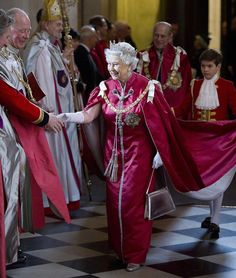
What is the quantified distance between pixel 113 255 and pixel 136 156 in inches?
32.4

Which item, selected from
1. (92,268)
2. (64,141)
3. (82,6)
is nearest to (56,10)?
(64,141)

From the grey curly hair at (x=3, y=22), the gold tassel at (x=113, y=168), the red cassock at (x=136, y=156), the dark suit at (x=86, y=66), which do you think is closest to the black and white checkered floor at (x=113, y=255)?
the red cassock at (x=136, y=156)

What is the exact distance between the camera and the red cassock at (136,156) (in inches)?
246

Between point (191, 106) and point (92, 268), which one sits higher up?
point (191, 106)

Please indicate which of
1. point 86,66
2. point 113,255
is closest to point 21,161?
point 113,255

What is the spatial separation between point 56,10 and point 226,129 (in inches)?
75.2

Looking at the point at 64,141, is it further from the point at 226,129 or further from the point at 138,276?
the point at 138,276

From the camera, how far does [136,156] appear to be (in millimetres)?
6281

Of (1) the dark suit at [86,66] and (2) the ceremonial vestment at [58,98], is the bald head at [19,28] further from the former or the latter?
(1) the dark suit at [86,66]

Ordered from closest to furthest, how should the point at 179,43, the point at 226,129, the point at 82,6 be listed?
1. the point at 226,129
2. the point at 82,6
3. the point at 179,43

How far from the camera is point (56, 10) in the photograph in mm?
8000

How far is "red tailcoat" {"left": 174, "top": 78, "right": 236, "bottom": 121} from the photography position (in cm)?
747

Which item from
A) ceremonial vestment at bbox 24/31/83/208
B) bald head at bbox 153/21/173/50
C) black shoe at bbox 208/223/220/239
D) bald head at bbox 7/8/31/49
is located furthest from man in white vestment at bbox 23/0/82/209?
black shoe at bbox 208/223/220/239

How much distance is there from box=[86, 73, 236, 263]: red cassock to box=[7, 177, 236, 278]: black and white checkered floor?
0.23m
